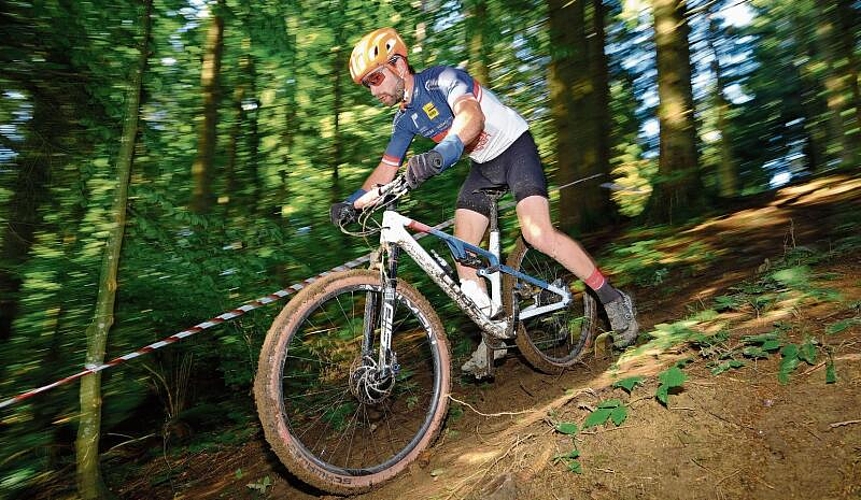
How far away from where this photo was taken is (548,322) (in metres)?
4.30

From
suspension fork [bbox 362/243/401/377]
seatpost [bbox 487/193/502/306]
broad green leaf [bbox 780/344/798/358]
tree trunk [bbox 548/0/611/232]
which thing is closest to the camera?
broad green leaf [bbox 780/344/798/358]

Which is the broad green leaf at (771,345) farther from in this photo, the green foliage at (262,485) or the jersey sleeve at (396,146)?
the green foliage at (262,485)

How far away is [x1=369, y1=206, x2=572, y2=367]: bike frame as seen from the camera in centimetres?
296

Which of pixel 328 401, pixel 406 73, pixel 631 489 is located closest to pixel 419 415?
pixel 328 401

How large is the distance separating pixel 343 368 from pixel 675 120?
20.7ft

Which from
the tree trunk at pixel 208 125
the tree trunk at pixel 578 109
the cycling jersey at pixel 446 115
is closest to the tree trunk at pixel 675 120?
the tree trunk at pixel 578 109

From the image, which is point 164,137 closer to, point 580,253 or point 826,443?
point 580,253

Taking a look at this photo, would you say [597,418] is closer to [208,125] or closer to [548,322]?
[548,322]

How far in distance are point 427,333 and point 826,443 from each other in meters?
1.92

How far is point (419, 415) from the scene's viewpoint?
162 inches

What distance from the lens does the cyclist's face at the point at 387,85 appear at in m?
3.20

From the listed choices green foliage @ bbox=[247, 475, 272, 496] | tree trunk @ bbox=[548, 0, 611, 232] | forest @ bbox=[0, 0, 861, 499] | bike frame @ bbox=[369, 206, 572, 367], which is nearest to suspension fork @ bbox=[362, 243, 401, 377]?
bike frame @ bbox=[369, 206, 572, 367]

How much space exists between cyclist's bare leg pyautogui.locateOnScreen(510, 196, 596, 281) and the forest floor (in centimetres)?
77

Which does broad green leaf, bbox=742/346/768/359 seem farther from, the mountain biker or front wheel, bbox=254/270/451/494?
front wheel, bbox=254/270/451/494
